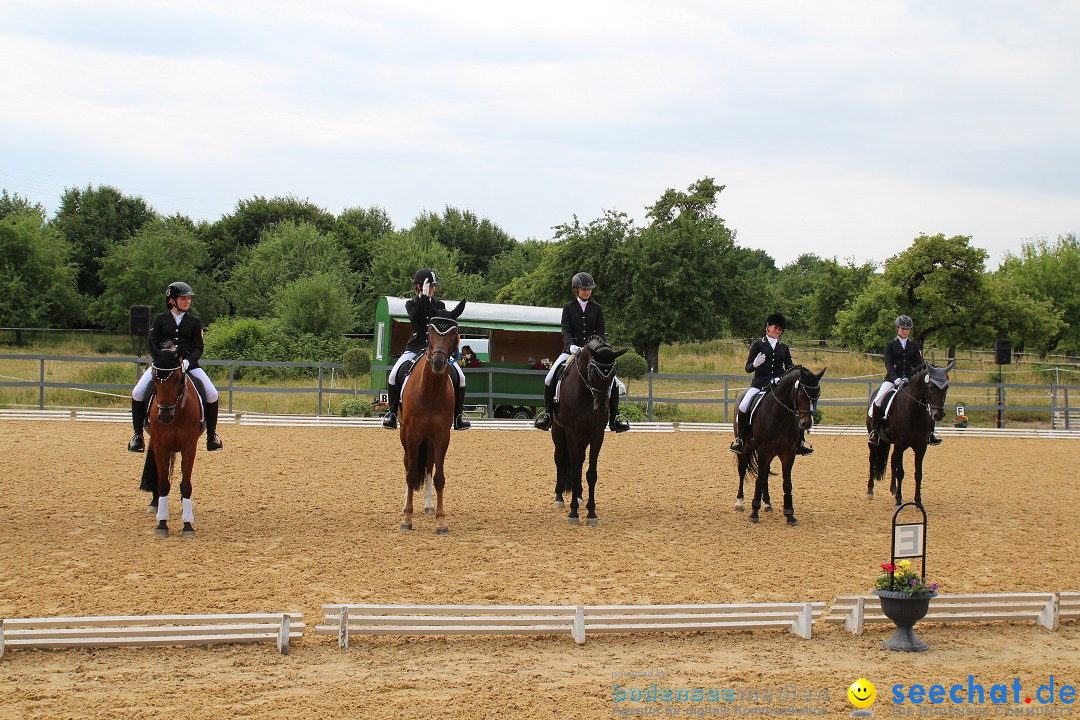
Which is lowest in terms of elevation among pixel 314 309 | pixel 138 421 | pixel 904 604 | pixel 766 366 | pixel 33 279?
pixel 904 604

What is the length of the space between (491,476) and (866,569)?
6.78 metres

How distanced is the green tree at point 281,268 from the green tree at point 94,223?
26.6 ft

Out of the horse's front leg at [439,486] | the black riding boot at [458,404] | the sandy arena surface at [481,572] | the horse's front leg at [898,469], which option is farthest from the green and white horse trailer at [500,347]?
the horse's front leg at [439,486]

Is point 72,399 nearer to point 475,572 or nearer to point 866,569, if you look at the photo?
point 475,572

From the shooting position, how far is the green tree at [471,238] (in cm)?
6675

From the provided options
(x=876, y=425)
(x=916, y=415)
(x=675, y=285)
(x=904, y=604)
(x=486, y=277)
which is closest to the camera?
(x=904, y=604)

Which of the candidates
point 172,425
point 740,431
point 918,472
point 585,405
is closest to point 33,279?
point 172,425

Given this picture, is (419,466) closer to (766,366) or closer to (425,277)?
(425,277)

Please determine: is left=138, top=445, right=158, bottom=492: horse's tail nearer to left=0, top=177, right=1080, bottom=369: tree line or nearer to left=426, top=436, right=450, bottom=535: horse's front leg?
left=426, top=436, right=450, bottom=535: horse's front leg

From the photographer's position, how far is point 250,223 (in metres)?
60.8

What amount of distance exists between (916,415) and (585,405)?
15.6ft

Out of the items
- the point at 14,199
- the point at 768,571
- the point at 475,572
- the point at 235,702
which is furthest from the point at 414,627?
the point at 14,199

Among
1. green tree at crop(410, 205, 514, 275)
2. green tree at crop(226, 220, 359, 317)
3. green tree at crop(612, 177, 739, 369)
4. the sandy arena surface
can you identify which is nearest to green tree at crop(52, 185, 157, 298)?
green tree at crop(226, 220, 359, 317)

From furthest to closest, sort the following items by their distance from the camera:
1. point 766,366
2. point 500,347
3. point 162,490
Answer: point 500,347 < point 766,366 < point 162,490
